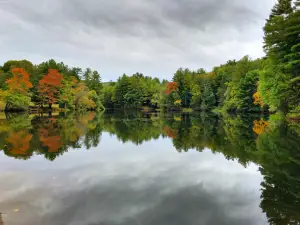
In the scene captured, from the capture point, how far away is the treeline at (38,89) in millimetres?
46912

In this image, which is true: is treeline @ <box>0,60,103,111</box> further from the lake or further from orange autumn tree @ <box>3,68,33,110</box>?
the lake

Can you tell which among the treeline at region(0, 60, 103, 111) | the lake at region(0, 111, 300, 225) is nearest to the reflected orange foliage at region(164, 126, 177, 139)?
the lake at region(0, 111, 300, 225)

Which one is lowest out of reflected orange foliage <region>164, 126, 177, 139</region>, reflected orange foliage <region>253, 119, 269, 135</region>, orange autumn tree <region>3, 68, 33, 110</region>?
reflected orange foliage <region>164, 126, 177, 139</region>

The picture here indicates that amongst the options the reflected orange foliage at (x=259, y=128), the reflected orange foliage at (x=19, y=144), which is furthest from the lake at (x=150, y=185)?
the reflected orange foliage at (x=259, y=128)

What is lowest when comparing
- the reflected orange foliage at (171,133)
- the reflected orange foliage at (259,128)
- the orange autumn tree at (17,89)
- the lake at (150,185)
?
the reflected orange foliage at (171,133)

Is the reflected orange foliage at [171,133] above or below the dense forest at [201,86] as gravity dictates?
below

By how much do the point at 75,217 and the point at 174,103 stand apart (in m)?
71.4

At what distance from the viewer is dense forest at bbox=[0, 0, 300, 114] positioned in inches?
990

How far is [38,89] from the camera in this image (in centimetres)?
5456

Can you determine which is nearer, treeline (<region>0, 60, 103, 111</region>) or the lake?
the lake

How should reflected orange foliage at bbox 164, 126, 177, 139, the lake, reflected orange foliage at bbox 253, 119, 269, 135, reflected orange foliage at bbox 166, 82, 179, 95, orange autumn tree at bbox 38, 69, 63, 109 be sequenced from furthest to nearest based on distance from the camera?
reflected orange foliage at bbox 166, 82, 179, 95 → orange autumn tree at bbox 38, 69, 63, 109 → reflected orange foliage at bbox 253, 119, 269, 135 → reflected orange foliage at bbox 164, 126, 177, 139 → the lake

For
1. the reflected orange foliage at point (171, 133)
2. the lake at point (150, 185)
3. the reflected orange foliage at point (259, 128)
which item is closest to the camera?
the lake at point (150, 185)

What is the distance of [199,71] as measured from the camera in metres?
88.2

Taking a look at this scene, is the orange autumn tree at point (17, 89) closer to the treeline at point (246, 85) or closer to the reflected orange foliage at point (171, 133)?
the reflected orange foliage at point (171, 133)
